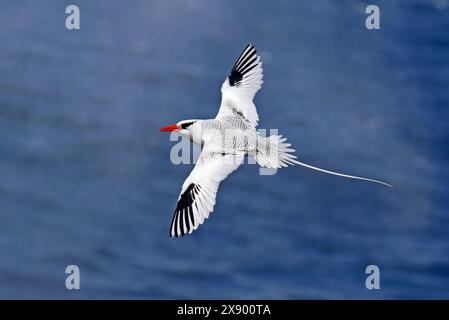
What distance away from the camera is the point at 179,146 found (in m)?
10.8

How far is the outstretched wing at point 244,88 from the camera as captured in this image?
1111 centimetres

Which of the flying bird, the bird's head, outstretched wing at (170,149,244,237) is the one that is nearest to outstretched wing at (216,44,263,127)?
the flying bird

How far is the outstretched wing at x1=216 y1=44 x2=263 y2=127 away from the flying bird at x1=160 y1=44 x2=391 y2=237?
0.02 meters

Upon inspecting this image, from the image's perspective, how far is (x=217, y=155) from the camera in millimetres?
9977

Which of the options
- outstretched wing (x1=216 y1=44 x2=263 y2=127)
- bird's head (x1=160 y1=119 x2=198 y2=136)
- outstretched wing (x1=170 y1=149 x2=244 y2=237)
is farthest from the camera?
outstretched wing (x1=216 y1=44 x2=263 y2=127)

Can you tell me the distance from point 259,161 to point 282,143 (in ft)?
1.23

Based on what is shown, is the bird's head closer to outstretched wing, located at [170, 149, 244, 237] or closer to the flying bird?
the flying bird

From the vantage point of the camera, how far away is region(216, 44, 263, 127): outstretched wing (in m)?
11.1

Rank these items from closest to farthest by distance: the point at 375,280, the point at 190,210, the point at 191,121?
the point at 190,210
the point at 191,121
the point at 375,280

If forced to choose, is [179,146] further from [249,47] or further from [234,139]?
[249,47]

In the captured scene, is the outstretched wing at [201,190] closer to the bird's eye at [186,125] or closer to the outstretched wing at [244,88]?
the bird's eye at [186,125]
